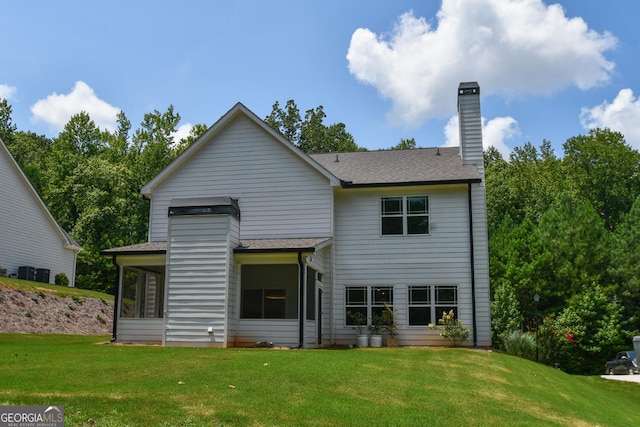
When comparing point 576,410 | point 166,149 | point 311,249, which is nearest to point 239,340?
point 311,249

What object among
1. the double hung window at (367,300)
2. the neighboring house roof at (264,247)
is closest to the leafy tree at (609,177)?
the double hung window at (367,300)

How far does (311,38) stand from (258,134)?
478 centimetres

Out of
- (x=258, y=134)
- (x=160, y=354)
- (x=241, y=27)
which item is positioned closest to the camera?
(x=160, y=354)

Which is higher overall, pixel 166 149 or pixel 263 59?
pixel 166 149

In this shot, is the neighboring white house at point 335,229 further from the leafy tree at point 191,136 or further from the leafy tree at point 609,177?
the leafy tree at point 609,177

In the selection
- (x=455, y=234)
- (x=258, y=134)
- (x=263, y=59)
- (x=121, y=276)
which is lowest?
(x=121, y=276)

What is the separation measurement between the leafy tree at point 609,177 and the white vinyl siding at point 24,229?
4134cm

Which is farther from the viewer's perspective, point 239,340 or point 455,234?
point 455,234

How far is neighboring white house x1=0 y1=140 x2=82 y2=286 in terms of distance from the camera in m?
31.0

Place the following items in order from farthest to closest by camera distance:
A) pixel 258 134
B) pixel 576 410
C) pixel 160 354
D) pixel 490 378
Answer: pixel 258 134 → pixel 160 354 → pixel 490 378 → pixel 576 410

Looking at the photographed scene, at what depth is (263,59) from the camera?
18547 mm

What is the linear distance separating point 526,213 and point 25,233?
37.5m

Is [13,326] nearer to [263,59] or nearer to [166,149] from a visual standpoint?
[263,59]

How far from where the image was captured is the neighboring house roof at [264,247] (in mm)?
18814
